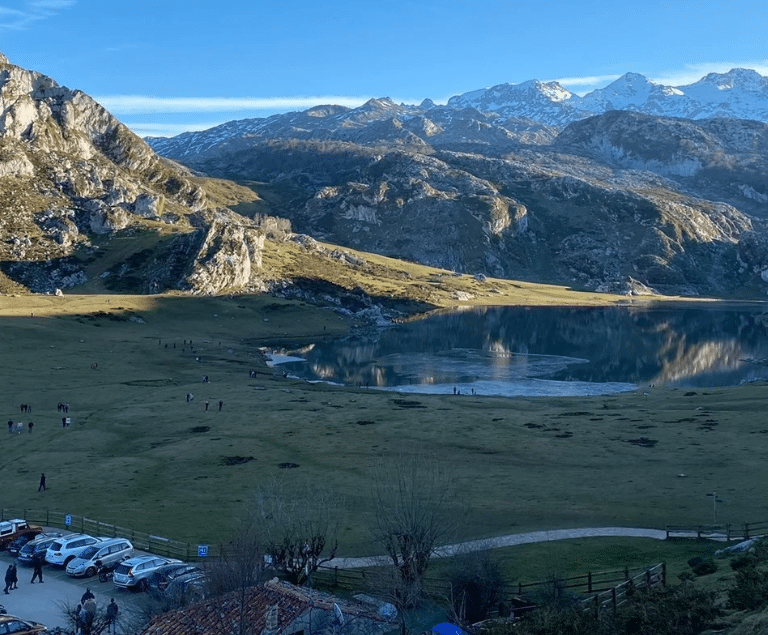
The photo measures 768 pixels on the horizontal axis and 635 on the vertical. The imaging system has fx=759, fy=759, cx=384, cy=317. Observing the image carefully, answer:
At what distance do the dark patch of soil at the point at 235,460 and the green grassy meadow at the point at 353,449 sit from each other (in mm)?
262

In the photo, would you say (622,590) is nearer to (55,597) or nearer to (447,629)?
(447,629)

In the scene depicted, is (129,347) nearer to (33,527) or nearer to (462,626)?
(33,527)

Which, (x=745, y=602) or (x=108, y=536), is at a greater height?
(x=745, y=602)

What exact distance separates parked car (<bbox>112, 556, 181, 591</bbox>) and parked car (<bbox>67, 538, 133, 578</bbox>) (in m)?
2.32

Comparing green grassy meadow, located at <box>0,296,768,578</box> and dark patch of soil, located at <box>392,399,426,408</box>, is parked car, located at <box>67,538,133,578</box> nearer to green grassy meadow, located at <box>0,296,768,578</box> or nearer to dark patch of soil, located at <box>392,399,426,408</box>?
green grassy meadow, located at <box>0,296,768,578</box>

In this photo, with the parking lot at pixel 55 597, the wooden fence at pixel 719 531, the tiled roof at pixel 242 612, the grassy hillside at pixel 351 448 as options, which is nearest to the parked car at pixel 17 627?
the parking lot at pixel 55 597

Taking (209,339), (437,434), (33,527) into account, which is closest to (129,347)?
(209,339)

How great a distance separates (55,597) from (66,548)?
454 cm

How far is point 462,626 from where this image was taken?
30.1m

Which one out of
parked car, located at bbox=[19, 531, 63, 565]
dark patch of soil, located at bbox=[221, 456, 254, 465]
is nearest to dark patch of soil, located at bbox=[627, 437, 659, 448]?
dark patch of soil, located at bbox=[221, 456, 254, 465]

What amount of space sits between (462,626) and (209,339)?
15068 centimetres

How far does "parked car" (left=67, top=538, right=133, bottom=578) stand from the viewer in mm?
40375

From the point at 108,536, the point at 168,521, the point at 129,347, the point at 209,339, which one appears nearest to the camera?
the point at 108,536

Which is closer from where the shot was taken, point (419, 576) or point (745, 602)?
point (745, 602)
